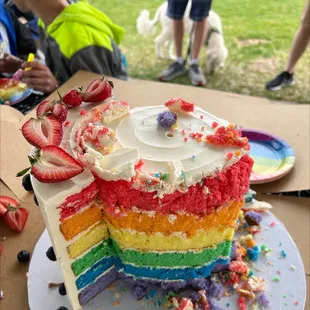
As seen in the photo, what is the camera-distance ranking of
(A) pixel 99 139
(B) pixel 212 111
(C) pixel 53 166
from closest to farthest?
(C) pixel 53 166, (A) pixel 99 139, (B) pixel 212 111

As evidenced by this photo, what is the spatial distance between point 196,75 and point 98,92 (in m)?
2.42

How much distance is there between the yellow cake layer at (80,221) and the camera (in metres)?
1.06

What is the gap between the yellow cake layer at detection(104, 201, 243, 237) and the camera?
1069 mm

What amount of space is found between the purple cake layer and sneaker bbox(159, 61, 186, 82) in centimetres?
262

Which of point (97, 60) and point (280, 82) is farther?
point (280, 82)

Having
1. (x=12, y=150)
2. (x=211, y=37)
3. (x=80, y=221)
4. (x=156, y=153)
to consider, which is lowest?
(x=211, y=37)

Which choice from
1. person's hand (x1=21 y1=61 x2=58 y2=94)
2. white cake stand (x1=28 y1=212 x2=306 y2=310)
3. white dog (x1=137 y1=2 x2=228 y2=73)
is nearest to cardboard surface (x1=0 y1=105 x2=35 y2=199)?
person's hand (x1=21 y1=61 x2=58 y2=94)

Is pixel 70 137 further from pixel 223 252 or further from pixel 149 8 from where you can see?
pixel 149 8

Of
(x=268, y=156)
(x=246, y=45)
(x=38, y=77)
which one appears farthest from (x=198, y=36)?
(x=268, y=156)

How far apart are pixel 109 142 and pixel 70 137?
4.8 inches

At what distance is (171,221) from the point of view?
1.07 m

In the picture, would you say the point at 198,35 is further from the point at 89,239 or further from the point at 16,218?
the point at 89,239

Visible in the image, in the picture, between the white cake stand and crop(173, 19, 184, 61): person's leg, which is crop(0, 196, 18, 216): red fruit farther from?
crop(173, 19, 184, 61): person's leg

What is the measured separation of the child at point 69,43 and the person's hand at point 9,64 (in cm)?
18
